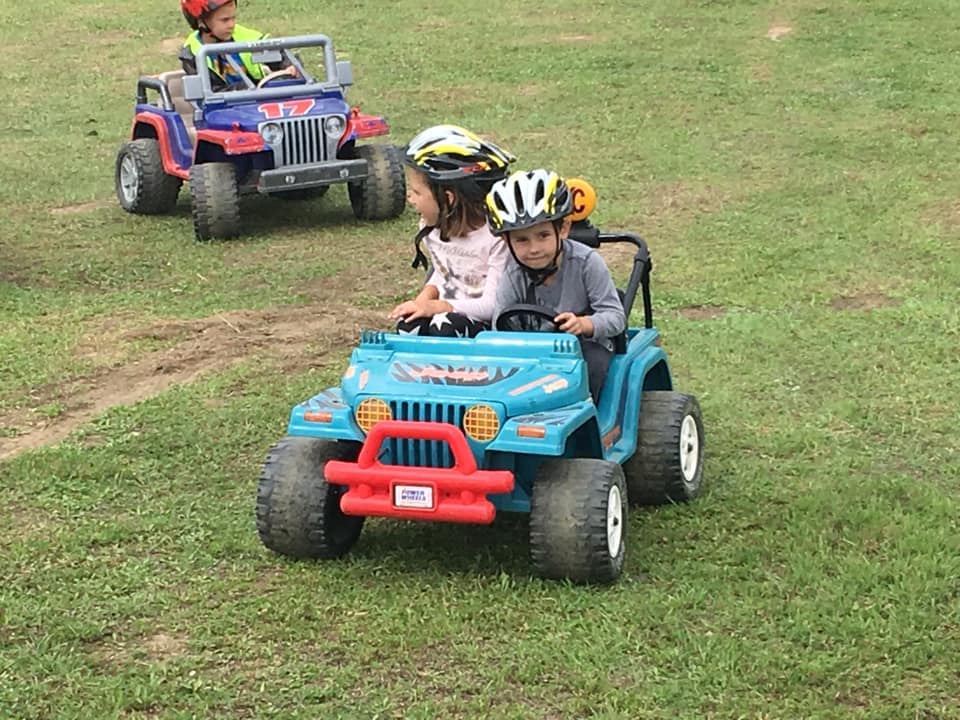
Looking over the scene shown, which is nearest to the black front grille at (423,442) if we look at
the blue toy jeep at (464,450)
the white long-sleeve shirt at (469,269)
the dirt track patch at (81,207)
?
the blue toy jeep at (464,450)

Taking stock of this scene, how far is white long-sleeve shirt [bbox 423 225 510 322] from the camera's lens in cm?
498

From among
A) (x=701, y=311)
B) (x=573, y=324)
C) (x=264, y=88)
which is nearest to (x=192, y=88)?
(x=264, y=88)

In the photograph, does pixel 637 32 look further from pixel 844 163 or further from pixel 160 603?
pixel 160 603

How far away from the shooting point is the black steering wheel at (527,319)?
4719 mm

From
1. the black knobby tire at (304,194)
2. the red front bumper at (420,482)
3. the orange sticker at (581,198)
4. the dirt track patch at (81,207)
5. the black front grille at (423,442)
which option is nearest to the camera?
the red front bumper at (420,482)

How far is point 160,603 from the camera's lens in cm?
438

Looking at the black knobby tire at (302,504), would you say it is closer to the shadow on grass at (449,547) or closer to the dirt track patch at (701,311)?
the shadow on grass at (449,547)

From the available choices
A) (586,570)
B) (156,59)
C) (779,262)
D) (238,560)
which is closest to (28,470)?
(238,560)

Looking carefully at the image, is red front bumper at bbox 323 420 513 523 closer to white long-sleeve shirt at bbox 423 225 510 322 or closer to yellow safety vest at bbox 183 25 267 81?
white long-sleeve shirt at bbox 423 225 510 322

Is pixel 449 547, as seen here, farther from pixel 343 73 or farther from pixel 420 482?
pixel 343 73

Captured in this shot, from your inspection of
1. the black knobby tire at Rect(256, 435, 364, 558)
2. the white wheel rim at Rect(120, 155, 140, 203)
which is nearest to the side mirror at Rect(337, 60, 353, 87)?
the white wheel rim at Rect(120, 155, 140, 203)

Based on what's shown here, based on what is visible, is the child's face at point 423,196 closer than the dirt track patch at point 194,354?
Yes

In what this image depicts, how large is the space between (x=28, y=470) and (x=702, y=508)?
241 cm

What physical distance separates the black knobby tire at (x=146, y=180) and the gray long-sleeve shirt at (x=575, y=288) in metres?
5.30
